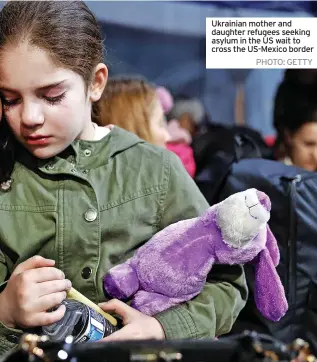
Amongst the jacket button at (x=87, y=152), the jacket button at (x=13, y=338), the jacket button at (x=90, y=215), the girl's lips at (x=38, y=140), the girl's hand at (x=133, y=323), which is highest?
the girl's lips at (x=38, y=140)

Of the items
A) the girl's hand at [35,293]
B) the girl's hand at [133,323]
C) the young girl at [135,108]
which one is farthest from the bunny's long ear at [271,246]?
the young girl at [135,108]

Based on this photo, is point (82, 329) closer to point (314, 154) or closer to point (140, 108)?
point (140, 108)

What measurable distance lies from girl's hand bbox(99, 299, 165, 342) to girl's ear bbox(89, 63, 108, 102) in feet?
1.19

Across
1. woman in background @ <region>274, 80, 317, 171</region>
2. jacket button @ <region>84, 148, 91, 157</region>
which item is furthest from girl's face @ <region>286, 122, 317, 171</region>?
jacket button @ <region>84, 148, 91, 157</region>

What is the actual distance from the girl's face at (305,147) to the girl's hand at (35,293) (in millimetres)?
1038

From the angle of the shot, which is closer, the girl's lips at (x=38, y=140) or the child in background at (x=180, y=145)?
the girl's lips at (x=38, y=140)

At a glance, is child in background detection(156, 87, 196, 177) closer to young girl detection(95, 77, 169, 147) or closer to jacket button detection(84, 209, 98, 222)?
young girl detection(95, 77, 169, 147)

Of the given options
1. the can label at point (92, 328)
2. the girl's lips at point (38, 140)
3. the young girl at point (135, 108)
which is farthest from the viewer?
the young girl at point (135, 108)

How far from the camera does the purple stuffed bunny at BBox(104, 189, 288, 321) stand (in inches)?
42.9

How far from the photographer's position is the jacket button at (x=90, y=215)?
1181 mm

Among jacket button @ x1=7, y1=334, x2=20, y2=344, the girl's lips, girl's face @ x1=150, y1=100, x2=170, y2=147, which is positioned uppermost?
the girl's lips

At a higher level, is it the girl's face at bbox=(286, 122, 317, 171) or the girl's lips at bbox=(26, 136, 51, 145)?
the girl's lips at bbox=(26, 136, 51, 145)

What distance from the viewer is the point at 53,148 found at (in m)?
1.18

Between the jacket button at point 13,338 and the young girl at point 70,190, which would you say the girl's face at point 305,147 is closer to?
the young girl at point 70,190
